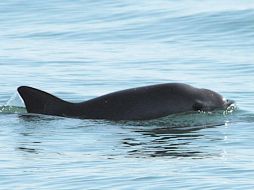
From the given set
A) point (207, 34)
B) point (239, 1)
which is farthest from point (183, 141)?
point (239, 1)

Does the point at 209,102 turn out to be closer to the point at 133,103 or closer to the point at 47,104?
the point at 133,103

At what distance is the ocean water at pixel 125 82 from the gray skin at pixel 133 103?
0.18 m

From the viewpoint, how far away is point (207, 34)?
25734 mm

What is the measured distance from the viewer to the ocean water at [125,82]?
13.3 metres

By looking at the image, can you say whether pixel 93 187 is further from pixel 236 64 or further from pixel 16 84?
pixel 236 64

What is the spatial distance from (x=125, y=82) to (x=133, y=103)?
319 cm

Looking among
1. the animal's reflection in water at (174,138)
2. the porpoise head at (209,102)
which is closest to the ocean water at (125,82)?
the animal's reflection in water at (174,138)

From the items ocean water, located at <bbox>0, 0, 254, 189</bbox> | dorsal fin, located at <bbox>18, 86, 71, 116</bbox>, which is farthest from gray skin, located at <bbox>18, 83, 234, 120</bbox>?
ocean water, located at <bbox>0, 0, 254, 189</bbox>

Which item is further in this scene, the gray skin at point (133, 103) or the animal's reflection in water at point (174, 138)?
the gray skin at point (133, 103)

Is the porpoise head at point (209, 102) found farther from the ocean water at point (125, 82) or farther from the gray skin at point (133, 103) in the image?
the ocean water at point (125, 82)

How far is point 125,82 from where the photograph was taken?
20031mm

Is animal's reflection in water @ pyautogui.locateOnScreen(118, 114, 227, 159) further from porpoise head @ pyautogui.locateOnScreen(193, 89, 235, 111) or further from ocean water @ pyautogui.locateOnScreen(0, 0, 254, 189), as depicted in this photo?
porpoise head @ pyautogui.locateOnScreen(193, 89, 235, 111)

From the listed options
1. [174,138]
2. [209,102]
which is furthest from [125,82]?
[174,138]

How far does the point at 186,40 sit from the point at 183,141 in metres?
9.99
